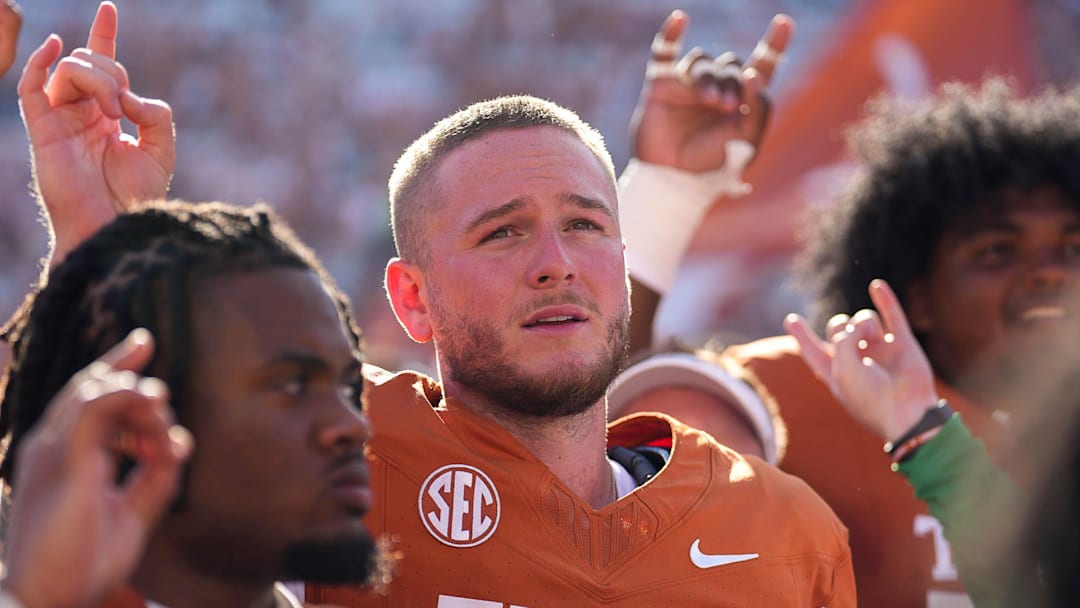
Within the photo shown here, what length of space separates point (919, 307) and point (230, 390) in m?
2.44

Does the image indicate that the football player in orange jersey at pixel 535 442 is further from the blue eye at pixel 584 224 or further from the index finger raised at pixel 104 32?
the index finger raised at pixel 104 32

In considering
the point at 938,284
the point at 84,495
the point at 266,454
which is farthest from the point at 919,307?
the point at 84,495

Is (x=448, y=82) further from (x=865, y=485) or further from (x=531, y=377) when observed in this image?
(x=531, y=377)

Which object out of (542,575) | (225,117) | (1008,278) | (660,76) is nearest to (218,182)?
(225,117)

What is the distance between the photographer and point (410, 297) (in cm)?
231

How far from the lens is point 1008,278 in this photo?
3.18 meters

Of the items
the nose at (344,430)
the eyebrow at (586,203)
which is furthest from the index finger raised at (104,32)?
the nose at (344,430)

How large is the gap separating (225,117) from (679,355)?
19.2 ft

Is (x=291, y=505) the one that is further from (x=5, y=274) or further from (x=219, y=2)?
(x=219, y=2)

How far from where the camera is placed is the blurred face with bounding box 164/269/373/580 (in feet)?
4.58

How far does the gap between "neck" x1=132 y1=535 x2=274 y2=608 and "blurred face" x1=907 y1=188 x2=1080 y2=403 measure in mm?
2274

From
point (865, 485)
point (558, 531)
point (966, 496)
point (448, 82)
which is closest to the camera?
point (558, 531)

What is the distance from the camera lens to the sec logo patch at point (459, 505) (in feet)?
6.63

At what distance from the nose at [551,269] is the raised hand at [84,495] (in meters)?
1.01
